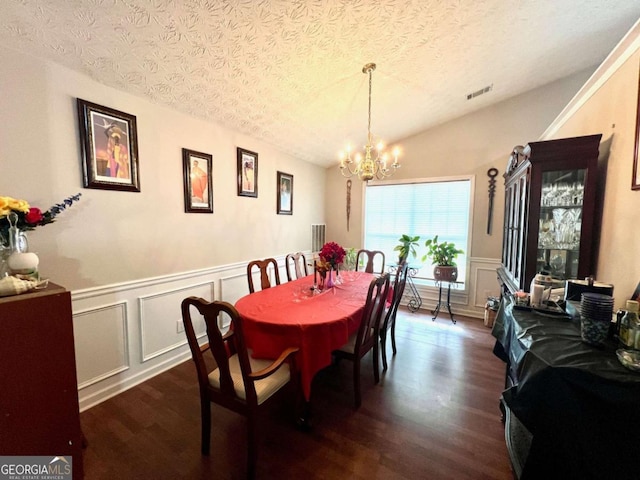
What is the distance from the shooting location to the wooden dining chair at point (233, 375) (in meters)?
1.35

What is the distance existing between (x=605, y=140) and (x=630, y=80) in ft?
1.38

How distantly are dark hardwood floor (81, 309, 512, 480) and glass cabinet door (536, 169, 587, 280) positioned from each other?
115cm

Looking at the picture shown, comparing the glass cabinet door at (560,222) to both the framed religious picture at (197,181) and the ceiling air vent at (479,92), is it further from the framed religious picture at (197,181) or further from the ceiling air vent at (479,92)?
the framed religious picture at (197,181)

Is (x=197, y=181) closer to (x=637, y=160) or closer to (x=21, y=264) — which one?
(x=21, y=264)

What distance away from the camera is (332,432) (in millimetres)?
1785

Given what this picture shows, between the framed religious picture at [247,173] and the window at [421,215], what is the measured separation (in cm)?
216

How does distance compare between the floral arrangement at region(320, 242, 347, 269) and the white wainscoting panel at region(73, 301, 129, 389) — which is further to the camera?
the floral arrangement at region(320, 242, 347, 269)

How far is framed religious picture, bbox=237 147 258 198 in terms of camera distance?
3.21 meters

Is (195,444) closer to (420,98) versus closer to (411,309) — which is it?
(411,309)

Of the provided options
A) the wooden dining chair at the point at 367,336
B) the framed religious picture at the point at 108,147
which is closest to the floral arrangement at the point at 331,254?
the wooden dining chair at the point at 367,336

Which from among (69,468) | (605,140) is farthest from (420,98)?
(69,468)

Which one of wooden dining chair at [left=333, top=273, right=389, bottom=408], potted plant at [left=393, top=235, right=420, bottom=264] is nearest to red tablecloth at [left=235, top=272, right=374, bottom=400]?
wooden dining chair at [left=333, top=273, right=389, bottom=408]

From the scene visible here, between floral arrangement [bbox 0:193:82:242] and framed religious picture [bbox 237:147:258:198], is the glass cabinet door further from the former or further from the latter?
floral arrangement [bbox 0:193:82:242]

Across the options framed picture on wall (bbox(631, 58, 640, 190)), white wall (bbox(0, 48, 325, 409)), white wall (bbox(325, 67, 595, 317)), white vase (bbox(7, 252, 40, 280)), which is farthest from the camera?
white wall (bbox(325, 67, 595, 317))
